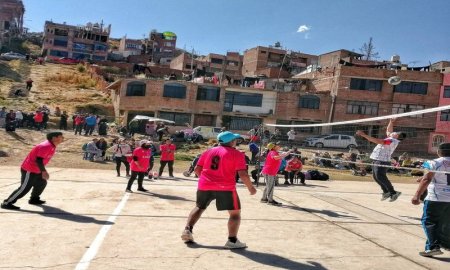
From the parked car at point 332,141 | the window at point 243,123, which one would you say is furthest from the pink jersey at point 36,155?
the window at point 243,123

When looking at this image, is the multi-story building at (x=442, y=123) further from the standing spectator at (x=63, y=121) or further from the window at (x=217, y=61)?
the window at (x=217, y=61)

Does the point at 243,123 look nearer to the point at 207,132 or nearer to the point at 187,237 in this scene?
the point at 207,132

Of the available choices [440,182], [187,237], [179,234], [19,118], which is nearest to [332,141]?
[19,118]

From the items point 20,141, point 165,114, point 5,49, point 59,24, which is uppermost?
point 59,24

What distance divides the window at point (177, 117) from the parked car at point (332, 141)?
1233cm

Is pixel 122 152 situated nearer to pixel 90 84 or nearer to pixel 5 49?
pixel 90 84

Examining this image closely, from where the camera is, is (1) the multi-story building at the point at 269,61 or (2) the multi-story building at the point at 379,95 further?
(1) the multi-story building at the point at 269,61

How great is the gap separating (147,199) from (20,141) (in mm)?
19521

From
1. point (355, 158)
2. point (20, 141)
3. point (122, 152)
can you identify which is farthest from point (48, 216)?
point (355, 158)

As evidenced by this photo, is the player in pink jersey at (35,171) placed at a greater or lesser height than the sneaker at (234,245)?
greater

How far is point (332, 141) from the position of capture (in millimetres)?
40031

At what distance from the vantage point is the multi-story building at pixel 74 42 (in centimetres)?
8456

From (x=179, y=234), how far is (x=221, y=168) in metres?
1.34

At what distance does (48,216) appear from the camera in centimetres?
758
